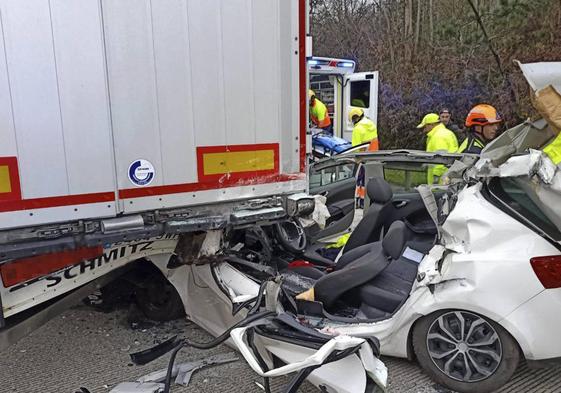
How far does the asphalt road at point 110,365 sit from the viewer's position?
3.25 metres

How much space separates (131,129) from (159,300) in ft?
6.56

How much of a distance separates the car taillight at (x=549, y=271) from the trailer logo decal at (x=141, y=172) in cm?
224

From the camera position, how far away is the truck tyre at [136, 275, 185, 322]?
411cm

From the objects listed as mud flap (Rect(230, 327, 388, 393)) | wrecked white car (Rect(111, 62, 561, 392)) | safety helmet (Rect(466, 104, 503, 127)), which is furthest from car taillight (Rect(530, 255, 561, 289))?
safety helmet (Rect(466, 104, 503, 127))

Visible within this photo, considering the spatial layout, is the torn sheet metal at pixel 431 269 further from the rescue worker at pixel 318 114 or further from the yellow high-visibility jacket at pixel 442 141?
the rescue worker at pixel 318 114

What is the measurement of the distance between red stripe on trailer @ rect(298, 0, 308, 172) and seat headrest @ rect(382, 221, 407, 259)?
808 mm

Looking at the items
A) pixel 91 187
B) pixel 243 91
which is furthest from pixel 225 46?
pixel 91 187

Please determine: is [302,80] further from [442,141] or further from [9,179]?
[442,141]

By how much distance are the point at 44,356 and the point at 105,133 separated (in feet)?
7.02

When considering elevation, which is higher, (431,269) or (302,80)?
(302,80)

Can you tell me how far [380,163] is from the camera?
214 inches

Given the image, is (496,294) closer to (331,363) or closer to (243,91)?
(331,363)

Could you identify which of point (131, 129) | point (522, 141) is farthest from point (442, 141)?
point (131, 129)

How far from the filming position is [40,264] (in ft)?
8.84
